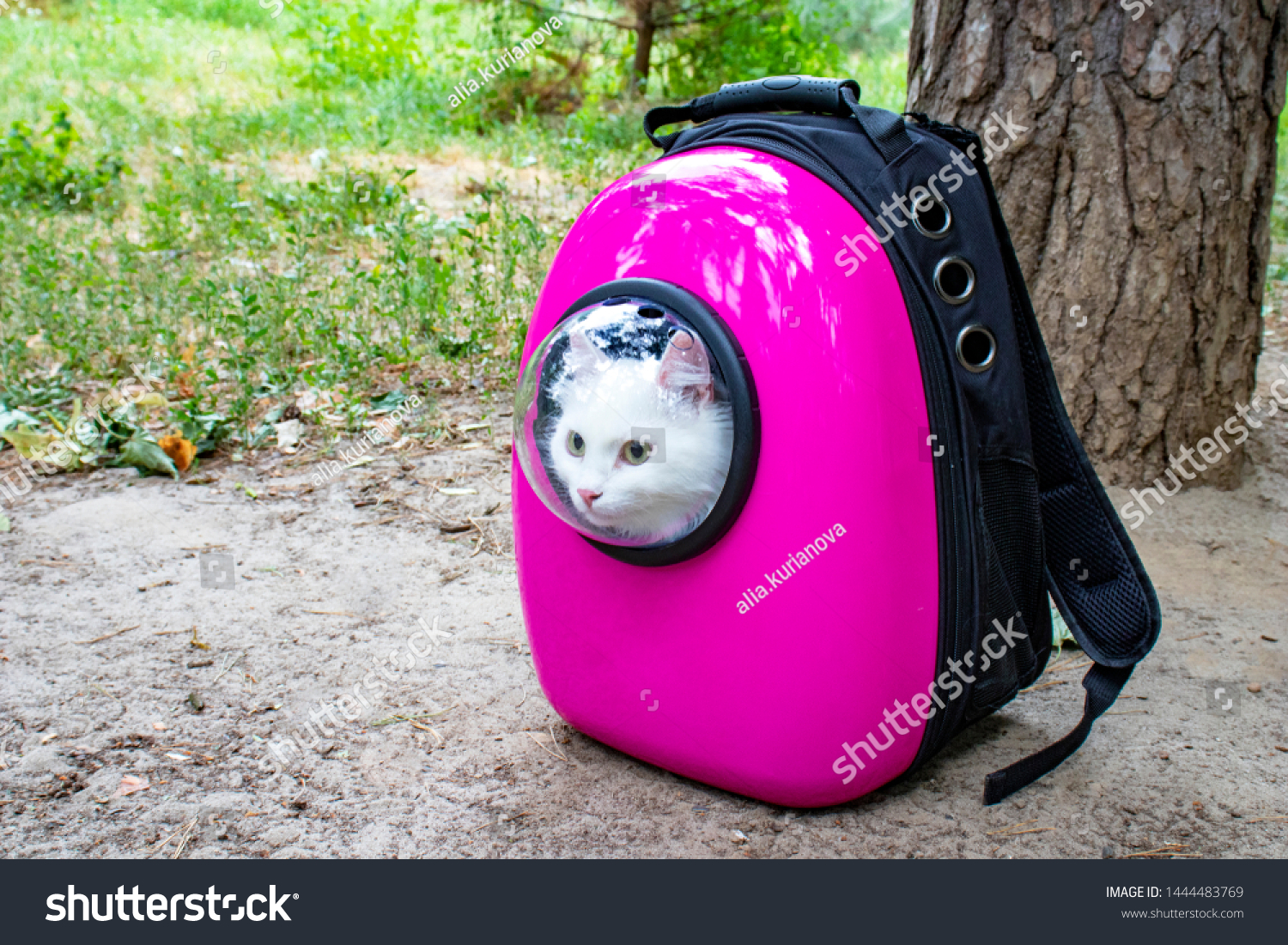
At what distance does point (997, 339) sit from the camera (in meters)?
1.37

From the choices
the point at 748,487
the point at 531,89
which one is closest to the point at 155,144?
the point at 531,89

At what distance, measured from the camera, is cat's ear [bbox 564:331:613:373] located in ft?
4.24

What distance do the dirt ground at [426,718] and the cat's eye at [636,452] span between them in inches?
20.9

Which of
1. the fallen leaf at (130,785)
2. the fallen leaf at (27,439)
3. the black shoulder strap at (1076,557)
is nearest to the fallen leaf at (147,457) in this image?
the fallen leaf at (27,439)

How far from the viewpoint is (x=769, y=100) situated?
1.50 m

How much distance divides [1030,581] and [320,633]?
1.35m

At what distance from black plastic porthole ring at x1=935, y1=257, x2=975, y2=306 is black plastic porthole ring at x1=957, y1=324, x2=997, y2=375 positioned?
0.04 meters

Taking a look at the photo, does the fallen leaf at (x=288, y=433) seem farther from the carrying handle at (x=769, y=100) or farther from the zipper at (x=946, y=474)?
the zipper at (x=946, y=474)

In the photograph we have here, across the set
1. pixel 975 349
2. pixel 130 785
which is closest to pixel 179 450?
pixel 130 785

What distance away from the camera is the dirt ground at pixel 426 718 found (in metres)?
1.38

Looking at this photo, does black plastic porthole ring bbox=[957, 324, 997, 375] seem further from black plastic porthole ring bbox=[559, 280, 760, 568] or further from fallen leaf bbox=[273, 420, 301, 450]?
fallen leaf bbox=[273, 420, 301, 450]

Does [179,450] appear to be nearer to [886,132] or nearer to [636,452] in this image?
[636,452]

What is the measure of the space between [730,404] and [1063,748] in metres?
0.74

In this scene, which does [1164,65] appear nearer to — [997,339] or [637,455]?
[997,339]
